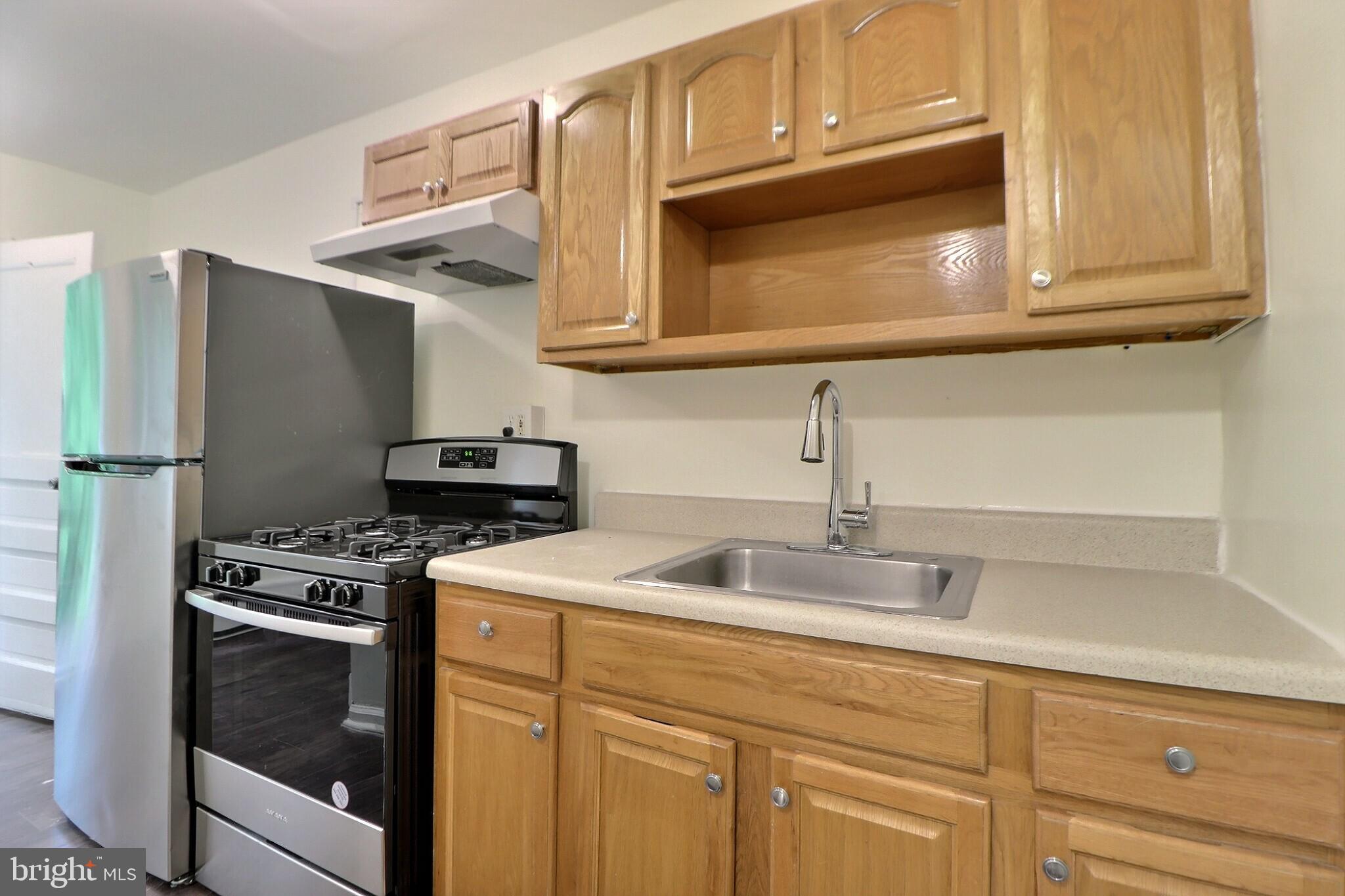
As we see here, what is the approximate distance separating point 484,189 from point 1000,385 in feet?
4.76

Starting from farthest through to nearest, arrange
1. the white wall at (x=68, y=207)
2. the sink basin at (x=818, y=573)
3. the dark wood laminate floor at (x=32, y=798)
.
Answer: the white wall at (x=68, y=207)
the dark wood laminate floor at (x=32, y=798)
the sink basin at (x=818, y=573)

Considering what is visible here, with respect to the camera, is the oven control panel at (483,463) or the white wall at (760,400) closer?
the white wall at (760,400)

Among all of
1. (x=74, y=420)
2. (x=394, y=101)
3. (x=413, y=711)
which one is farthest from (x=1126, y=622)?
(x=394, y=101)

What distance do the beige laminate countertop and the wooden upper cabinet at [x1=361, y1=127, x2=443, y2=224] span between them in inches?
45.2

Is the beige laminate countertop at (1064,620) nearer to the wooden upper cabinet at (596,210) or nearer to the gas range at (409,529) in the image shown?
the gas range at (409,529)

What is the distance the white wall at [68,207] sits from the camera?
9.98ft

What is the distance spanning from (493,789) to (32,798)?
6.33ft

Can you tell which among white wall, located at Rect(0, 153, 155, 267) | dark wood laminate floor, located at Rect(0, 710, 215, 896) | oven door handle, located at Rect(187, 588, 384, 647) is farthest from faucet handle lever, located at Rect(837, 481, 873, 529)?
white wall, located at Rect(0, 153, 155, 267)

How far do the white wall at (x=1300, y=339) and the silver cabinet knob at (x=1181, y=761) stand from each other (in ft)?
0.78

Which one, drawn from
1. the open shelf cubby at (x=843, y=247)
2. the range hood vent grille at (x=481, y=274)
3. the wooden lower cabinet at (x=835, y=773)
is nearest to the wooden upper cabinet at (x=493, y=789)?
the wooden lower cabinet at (x=835, y=773)

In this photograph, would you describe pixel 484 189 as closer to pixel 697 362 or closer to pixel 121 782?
pixel 697 362

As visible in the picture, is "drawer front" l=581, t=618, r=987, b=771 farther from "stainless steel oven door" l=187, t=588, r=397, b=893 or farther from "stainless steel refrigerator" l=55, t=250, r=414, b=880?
"stainless steel refrigerator" l=55, t=250, r=414, b=880

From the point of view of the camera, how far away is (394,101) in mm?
2500
